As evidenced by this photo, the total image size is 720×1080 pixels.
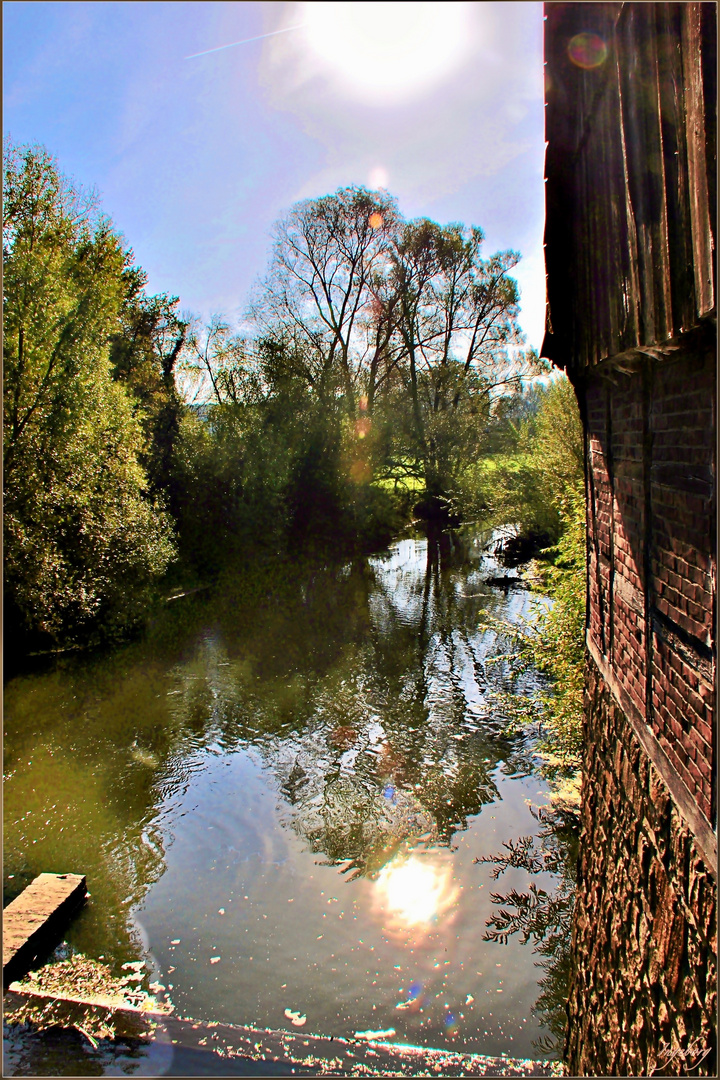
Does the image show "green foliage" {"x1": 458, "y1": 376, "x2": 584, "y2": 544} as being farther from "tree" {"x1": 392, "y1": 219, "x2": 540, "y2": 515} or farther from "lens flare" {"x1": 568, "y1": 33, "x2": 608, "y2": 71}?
"lens flare" {"x1": 568, "y1": 33, "x2": 608, "y2": 71}

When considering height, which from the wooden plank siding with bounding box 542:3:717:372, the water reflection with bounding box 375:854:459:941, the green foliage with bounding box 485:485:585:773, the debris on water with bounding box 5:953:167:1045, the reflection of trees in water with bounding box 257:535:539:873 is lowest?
the water reflection with bounding box 375:854:459:941

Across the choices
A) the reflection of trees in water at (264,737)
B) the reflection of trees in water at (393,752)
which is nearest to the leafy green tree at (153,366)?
the reflection of trees in water at (264,737)

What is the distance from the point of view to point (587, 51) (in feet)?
11.0

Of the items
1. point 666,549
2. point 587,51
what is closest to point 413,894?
point 666,549

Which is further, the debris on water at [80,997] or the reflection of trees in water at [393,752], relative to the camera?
the reflection of trees in water at [393,752]

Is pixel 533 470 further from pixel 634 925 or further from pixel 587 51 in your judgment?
pixel 634 925

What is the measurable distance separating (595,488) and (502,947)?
4.10 metres

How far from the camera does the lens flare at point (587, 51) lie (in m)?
3.08

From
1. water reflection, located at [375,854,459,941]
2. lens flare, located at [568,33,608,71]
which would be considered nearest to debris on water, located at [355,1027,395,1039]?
water reflection, located at [375,854,459,941]

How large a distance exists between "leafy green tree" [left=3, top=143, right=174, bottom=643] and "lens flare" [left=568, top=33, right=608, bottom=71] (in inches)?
430

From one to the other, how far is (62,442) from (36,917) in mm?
9321

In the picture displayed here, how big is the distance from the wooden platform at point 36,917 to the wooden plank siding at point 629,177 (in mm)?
6128

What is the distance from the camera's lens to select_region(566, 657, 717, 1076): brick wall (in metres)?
1.96

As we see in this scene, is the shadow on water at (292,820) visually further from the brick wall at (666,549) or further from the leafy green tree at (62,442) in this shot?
the brick wall at (666,549)
